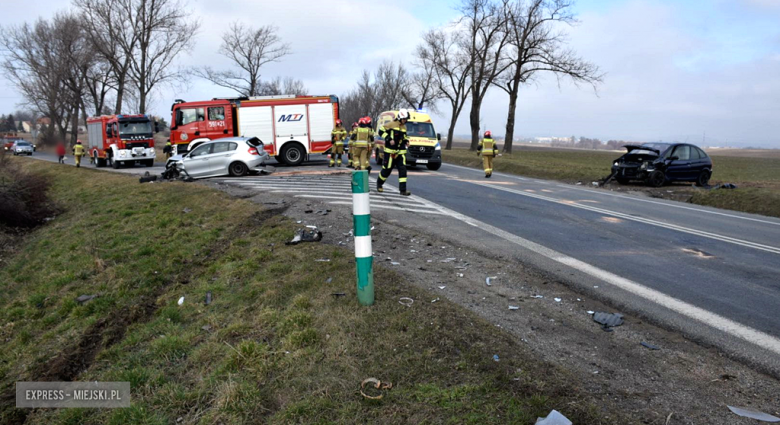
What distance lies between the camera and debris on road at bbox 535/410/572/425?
2.58m

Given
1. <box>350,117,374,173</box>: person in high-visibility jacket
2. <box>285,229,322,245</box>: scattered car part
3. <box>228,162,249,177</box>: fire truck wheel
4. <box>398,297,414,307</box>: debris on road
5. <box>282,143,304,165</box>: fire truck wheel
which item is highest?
<box>350,117,374,173</box>: person in high-visibility jacket

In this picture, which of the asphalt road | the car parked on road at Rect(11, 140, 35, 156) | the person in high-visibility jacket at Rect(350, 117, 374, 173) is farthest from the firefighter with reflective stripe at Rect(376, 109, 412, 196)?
the car parked on road at Rect(11, 140, 35, 156)

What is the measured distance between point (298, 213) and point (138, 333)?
403 cm

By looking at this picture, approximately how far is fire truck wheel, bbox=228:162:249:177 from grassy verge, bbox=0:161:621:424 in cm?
902

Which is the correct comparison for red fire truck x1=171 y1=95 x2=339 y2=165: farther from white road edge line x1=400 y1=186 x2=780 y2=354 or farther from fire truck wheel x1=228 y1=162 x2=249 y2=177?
white road edge line x1=400 y1=186 x2=780 y2=354

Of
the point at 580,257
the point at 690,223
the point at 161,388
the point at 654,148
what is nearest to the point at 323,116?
the point at 654,148

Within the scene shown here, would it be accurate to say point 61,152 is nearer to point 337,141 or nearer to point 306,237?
point 337,141

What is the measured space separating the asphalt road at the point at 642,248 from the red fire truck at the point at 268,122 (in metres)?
9.99

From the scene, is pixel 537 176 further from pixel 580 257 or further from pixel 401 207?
pixel 580 257

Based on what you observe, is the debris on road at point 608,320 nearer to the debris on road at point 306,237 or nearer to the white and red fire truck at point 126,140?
the debris on road at point 306,237

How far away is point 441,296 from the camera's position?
4.46m

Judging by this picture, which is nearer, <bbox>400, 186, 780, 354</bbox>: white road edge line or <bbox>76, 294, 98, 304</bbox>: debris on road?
<bbox>400, 186, 780, 354</bbox>: white road edge line

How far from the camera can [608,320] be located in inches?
162

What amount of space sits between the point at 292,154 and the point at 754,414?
21.3 m
